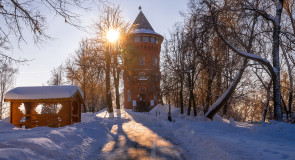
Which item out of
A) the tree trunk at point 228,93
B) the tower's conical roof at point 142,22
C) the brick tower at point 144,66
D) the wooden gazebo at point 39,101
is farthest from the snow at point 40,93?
the tower's conical roof at point 142,22

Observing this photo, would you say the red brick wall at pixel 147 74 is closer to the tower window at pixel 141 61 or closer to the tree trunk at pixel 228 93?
the tower window at pixel 141 61

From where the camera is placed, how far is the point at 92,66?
2397 centimetres

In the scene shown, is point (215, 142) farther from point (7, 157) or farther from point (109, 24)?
point (109, 24)

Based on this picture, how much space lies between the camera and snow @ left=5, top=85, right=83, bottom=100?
1667cm

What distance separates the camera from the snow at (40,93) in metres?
16.7

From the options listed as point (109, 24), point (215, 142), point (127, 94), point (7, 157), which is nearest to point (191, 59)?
point (109, 24)

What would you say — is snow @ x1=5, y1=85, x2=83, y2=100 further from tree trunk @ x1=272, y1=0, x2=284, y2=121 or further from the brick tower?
the brick tower

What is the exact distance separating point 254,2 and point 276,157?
11.1 m

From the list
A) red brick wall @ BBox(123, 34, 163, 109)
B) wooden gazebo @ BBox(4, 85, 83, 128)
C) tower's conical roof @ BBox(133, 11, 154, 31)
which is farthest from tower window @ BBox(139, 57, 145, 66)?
wooden gazebo @ BBox(4, 85, 83, 128)

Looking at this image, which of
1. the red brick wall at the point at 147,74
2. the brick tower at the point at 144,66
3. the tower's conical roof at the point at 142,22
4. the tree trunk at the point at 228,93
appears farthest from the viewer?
the tower's conical roof at the point at 142,22

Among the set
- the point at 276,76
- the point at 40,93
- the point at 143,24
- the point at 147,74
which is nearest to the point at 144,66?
the point at 147,74

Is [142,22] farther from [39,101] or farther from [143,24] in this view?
[39,101]

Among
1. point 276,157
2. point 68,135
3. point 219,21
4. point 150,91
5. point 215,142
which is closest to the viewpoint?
point 276,157

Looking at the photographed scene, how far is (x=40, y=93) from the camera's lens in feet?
55.5
